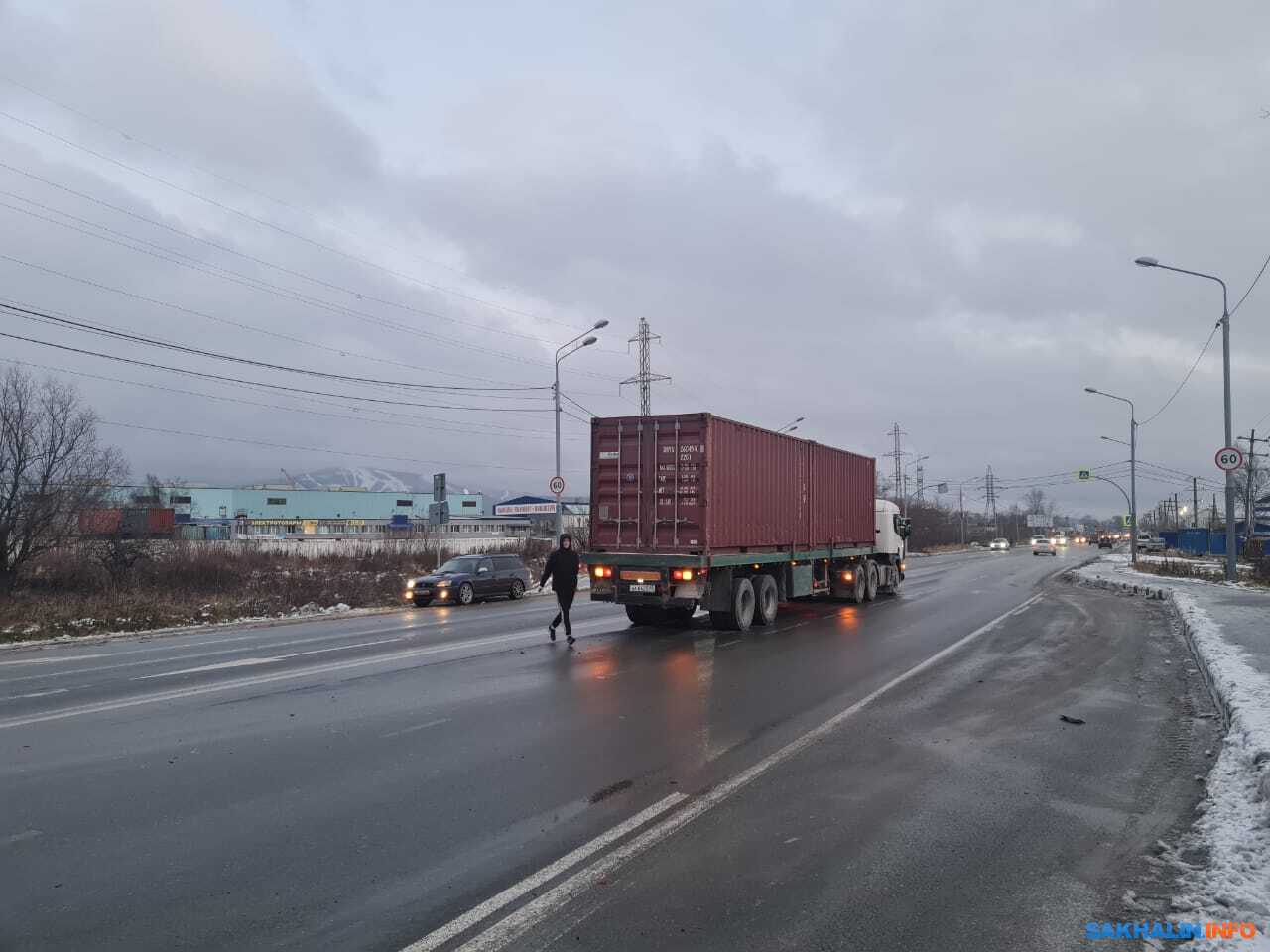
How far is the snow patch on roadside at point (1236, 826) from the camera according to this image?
3.93m

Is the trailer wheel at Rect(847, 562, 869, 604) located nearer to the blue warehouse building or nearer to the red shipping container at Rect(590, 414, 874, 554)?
the red shipping container at Rect(590, 414, 874, 554)

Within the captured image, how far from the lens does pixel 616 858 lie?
4570mm

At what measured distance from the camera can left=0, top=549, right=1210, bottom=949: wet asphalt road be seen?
153 inches

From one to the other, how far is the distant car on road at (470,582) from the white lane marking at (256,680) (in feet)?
27.1

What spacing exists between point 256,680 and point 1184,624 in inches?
627

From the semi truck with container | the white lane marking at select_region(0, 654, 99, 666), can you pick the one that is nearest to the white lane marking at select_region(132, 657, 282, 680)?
the white lane marking at select_region(0, 654, 99, 666)

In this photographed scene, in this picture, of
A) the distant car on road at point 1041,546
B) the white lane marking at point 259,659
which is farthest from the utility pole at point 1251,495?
the white lane marking at point 259,659

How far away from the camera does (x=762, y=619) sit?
16.3 m

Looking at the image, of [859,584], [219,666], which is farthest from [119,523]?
[859,584]

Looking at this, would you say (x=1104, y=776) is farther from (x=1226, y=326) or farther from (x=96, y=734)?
(x=1226, y=326)

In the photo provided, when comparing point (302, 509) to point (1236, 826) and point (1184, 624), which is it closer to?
point (1184, 624)

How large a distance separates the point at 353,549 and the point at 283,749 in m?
32.9

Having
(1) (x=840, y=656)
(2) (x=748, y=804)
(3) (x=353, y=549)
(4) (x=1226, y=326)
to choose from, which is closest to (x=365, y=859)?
(2) (x=748, y=804)

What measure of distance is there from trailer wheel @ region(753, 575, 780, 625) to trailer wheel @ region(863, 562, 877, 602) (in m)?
6.42
